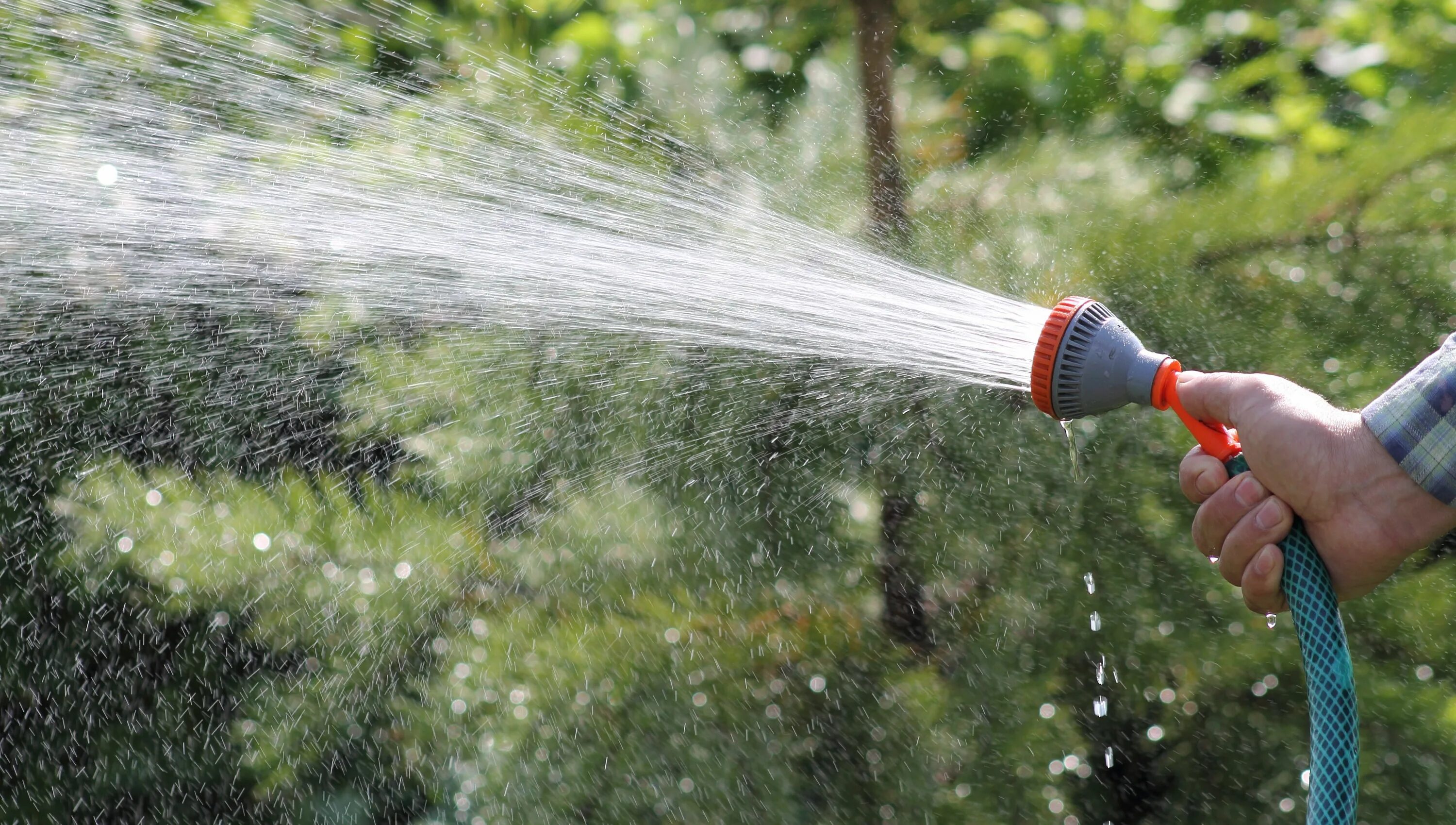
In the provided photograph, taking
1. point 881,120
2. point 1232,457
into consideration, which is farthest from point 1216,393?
point 881,120

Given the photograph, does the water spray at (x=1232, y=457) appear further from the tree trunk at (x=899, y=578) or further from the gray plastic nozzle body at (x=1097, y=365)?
the tree trunk at (x=899, y=578)

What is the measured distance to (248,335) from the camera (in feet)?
7.06

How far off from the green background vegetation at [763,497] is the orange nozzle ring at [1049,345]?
0.68 metres

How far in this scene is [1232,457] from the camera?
123cm

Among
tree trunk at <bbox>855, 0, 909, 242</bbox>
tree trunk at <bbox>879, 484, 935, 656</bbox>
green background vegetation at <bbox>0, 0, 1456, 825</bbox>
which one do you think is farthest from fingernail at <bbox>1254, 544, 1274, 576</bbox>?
tree trunk at <bbox>855, 0, 909, 242</bbox>

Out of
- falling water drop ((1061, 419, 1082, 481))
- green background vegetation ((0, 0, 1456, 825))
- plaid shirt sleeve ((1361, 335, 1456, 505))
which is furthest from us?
green background vegetation ((0, 0, 1456, 825))

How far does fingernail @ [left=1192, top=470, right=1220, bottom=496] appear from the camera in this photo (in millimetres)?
1234

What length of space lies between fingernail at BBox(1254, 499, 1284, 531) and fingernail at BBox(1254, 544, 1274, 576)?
0.02m

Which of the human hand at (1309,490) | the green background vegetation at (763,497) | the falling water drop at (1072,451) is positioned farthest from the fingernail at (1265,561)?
the green background vegetation at (763,497)

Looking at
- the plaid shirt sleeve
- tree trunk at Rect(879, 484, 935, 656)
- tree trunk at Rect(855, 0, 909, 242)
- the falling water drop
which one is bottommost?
tree trunk at Rect(879, 484, 935, 656)

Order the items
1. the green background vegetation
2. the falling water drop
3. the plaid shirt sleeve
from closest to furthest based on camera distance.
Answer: the plaid shirt sleeve → the falling water drop → the green background vegetation

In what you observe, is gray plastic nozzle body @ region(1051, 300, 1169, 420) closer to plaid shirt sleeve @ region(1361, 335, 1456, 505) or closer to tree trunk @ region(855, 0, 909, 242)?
plaid shirt sleeve @ region(1361, 335, 1456, 505)

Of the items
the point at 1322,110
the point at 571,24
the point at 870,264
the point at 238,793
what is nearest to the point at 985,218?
the point at 870,264

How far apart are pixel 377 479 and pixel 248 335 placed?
0.39 meters
